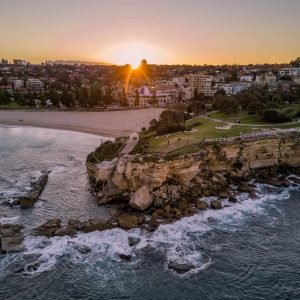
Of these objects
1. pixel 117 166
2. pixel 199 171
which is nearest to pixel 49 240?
pixel 117 166

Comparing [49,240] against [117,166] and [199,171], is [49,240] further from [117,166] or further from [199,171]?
[199,171]

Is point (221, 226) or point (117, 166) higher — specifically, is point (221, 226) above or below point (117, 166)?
below

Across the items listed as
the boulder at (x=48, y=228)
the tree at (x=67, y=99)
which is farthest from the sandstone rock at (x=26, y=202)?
the tree at (x=67, y=99)

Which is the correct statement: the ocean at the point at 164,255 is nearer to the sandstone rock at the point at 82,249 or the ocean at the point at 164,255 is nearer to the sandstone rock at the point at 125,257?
the sandstone rock at the point at 82,249

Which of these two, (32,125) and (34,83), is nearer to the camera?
(32,125)

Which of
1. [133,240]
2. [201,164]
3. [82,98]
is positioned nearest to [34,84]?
[82,98]

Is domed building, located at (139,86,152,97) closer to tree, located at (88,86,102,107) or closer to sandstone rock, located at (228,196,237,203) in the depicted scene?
tree, located at (88,86,102,107)

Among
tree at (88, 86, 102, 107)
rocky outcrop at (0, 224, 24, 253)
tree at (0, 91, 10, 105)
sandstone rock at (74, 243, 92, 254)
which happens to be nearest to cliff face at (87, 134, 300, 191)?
sandstone rock at (74, 243, 92, 254)
